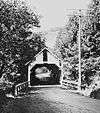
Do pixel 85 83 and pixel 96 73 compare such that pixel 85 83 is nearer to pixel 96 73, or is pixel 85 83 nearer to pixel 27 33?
pixel 96 73

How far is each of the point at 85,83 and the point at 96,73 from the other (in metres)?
2.27

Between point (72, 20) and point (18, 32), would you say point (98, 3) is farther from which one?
point (18, 32)

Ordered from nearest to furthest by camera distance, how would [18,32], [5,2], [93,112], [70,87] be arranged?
[93,112]
[70,87]
[5,2]
[18,32]

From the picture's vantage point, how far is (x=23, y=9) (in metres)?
40.2

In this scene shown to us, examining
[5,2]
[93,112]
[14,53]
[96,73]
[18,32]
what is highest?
[5,2]

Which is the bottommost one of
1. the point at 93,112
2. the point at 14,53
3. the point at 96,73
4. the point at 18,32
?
the point at 93,112

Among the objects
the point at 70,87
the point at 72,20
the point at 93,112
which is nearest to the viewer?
the point at 93,112

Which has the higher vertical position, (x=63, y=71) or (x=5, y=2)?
(x=5, y=2)

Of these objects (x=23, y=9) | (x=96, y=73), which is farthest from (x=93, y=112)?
(x=23, y=9)

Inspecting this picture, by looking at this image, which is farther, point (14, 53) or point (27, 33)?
point (27, 33)

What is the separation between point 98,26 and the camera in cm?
3750

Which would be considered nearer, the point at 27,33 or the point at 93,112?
the point at 93,112

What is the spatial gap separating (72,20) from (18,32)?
9.24 meters

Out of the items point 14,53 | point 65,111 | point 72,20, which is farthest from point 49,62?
point 65,111
